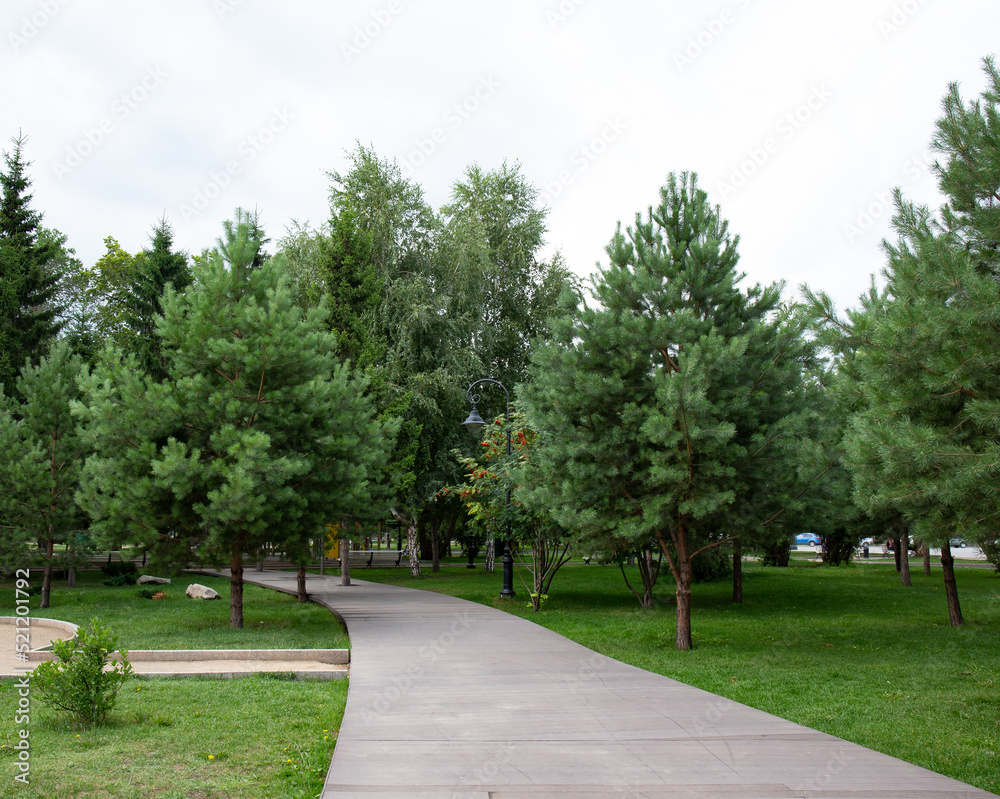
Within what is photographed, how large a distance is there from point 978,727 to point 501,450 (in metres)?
13.5

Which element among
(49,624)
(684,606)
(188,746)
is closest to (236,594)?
(49,624)

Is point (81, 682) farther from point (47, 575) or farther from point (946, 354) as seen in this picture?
point (47, 575)

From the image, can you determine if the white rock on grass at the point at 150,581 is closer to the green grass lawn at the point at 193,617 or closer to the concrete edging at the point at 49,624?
the green grass lawn at the point at 193,617

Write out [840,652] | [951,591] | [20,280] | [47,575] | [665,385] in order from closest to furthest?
[665,385] < [840,652] < [951,591] < [47,575] < [20,280]

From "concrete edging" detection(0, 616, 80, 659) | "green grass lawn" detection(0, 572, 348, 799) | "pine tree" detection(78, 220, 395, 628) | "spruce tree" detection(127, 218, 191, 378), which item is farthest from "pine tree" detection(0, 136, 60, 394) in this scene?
"green grass lawn" detection(0, 572, 348, 799)

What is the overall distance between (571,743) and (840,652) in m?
7.12

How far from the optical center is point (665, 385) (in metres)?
10.1

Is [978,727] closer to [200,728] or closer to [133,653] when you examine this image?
[200,728]

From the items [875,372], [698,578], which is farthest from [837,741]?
[698,578]

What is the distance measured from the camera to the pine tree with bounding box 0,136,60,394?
81.3 ft

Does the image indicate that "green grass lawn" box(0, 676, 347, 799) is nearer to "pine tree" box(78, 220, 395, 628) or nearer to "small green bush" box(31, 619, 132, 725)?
"small green bush" box(31, 619, 132, 725)

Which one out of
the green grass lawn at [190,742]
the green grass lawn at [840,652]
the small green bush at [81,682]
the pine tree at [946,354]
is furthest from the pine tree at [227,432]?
the pine tree at [946,354]

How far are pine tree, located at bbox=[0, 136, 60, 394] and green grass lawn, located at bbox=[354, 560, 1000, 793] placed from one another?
1506 cm

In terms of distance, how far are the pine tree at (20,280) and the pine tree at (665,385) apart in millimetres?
20690
